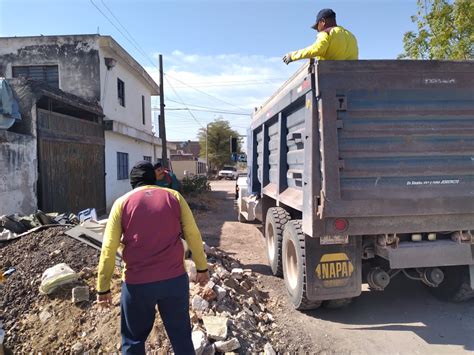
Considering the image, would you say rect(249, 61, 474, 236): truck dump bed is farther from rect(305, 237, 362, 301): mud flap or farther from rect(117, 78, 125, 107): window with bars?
rect(117, 78, 125, 107): window with bars

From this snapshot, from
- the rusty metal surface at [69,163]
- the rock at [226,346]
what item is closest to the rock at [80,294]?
the rock at [226,346]

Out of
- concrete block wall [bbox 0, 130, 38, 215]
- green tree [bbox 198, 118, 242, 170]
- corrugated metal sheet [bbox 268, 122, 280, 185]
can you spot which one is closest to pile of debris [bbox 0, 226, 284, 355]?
corrugated metal sheet [bbox 268, 122, 280, 185]

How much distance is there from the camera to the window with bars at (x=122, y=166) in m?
14.6

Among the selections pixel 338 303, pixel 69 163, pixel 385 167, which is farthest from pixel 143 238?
pixel 69 163

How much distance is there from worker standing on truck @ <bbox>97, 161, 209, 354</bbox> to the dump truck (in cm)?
157

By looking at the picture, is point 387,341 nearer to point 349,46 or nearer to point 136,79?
point 349,46

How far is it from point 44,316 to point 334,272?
3.05 m

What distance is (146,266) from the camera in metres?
2.85

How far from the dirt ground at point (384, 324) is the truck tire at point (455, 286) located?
0.10m

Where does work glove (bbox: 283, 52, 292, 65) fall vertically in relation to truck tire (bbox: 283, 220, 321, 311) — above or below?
above

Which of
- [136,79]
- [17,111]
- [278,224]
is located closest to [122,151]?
[136,79]

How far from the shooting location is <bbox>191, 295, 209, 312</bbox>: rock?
409 cm

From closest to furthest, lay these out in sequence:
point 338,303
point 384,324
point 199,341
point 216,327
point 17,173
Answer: point 199,341 < point 216,327 < point 384,324 < point 338,303 < point 17,173

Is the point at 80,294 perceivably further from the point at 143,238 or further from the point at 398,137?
the point at 398,137
